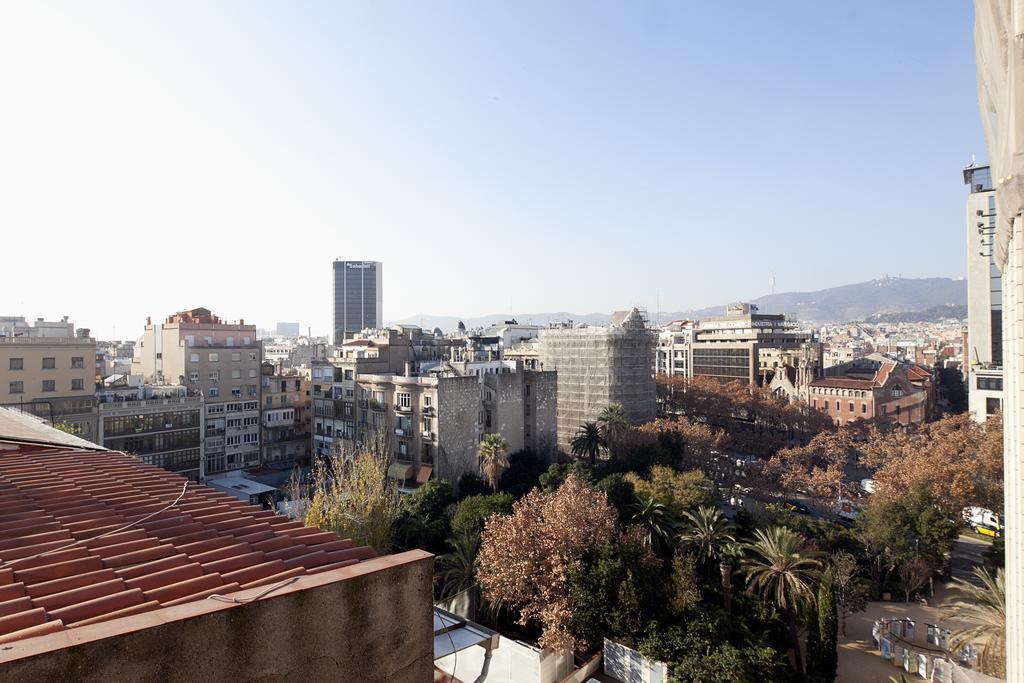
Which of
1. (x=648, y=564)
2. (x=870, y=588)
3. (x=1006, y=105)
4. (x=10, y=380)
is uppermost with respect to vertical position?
(x=1006, y=105)

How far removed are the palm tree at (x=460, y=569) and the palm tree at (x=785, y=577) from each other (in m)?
11.2

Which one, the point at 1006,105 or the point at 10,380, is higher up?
the point at 1006,105

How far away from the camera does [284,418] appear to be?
5291cm

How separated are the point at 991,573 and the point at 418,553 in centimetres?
3222

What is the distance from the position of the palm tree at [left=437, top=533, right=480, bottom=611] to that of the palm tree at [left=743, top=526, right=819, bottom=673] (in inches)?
442

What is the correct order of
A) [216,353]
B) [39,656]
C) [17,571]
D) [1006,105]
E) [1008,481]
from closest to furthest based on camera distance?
1. [39,656]
2. [17,571]
3. [1006,105]
4. [1008,481]
5. [216,353]

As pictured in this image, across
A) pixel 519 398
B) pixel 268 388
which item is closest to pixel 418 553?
pixel 519 398

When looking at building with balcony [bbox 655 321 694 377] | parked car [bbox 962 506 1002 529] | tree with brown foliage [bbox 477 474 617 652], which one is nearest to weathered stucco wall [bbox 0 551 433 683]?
tree with brown foliage [bbox 477 474 617 652]

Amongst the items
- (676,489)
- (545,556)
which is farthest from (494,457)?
(545,556)

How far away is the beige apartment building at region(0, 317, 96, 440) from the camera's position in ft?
126

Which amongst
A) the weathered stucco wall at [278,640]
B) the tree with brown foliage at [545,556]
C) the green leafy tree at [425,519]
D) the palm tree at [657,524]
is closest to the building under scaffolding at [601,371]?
the green leafy tree at [425,519]

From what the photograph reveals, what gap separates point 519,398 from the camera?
45.7 metres

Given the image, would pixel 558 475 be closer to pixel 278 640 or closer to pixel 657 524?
pixel 657 524

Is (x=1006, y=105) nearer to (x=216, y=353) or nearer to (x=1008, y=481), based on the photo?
(x=1008, y=481)
